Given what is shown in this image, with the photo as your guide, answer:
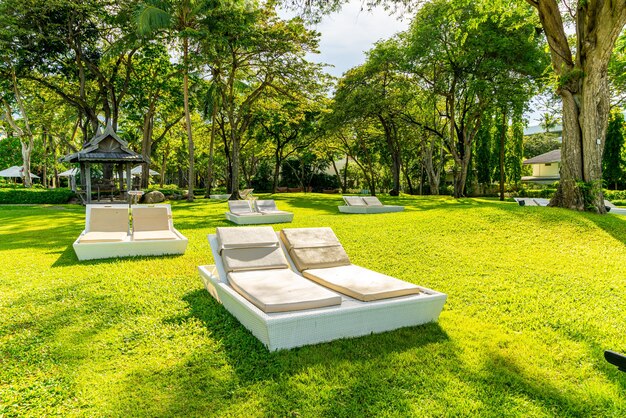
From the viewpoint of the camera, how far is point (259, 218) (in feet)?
41.9

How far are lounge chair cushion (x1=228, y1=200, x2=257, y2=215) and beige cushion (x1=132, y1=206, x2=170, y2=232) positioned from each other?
431 centimetres

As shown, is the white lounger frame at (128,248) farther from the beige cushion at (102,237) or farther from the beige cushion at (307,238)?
the beige cushion at (307,238)

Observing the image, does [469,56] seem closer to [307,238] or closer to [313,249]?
[307,238]

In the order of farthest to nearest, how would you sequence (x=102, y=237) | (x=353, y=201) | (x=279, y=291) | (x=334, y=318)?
(x=353, y=201)
(x=102, y=237)
(x=279, y=291)
(x=334, y=318)

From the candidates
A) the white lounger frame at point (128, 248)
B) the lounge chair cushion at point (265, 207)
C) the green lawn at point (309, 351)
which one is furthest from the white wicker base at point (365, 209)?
the white lounger frame at point (128, 248)

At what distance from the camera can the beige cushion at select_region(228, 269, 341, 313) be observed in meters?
3.57

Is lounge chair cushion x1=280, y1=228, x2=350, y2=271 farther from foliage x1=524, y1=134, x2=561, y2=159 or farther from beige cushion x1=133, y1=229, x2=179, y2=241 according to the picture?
foliage x1=524, y1=134, x2=561, y2=159

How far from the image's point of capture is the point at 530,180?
43250 mm

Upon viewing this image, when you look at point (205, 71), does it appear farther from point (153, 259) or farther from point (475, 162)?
point (475, 162)

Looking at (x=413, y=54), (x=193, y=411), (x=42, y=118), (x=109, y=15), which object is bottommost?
(x=193, y=411)

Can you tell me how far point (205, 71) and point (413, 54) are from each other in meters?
12.6

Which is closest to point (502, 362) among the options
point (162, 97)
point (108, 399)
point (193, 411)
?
point (193, 411)

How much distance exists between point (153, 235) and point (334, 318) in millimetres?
5943

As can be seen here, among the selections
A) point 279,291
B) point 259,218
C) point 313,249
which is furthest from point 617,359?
point 259,218
